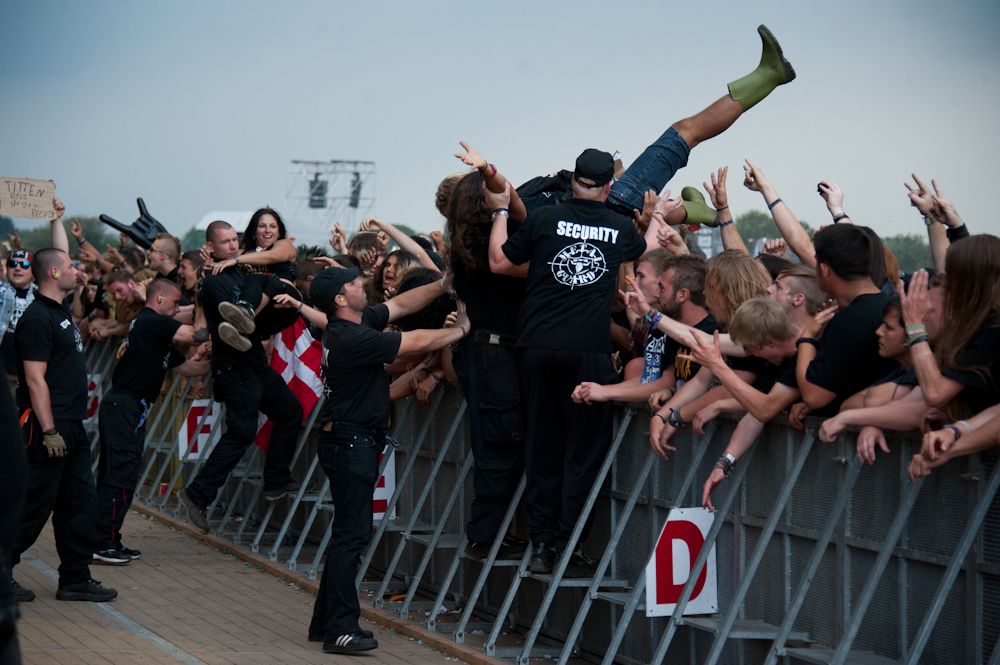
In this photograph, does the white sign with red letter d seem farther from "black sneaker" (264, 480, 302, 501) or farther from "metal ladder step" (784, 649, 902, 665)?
"black sneaker" (264, 480, 302, 501)

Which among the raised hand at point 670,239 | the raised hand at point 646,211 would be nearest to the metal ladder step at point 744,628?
the raised hand at point 670,239

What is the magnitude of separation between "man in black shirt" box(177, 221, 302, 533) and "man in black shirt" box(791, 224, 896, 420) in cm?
543

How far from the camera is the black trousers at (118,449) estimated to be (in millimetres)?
8430

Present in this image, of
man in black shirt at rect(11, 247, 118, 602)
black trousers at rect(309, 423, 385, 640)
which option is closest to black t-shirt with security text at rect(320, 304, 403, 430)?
black trousers at rect(309, 423, 385, 640)

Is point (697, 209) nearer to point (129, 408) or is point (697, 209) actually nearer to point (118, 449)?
point (129, 408)

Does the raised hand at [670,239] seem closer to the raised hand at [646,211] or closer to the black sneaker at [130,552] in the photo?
the raised hand at [646,211]

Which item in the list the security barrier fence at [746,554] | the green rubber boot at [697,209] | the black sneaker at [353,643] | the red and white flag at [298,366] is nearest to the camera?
the security barrier fence at [746,554]

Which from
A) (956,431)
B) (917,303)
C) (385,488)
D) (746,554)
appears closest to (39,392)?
(385,488)

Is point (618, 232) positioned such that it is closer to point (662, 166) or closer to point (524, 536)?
point (662, 166)

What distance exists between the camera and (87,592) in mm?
7512

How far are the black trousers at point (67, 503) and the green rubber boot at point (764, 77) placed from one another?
5.03 metres

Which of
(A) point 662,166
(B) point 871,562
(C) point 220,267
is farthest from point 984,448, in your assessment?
(C) point 220,267

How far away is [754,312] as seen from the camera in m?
4.96

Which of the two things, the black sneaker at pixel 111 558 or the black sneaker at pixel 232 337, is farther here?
the black sneaker at pixel 111 558
